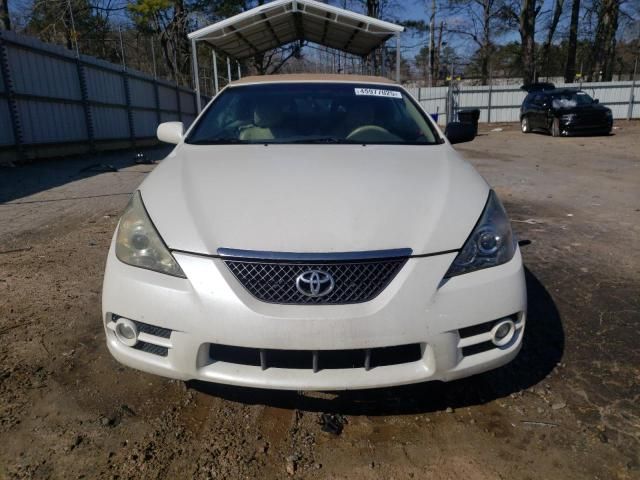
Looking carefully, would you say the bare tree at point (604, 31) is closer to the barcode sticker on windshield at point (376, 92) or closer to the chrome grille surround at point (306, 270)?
the barcode sticker on windshield at point (376, 92)

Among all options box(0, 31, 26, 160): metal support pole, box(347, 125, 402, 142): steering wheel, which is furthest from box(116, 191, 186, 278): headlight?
box(0, 31, 26, 160): metal support pole

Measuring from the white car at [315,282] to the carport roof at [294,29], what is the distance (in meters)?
6.62

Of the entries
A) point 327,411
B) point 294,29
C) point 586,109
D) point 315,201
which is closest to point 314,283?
point 315,201

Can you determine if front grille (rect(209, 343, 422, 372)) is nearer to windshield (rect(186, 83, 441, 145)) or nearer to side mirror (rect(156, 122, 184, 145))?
windshield (rect(186, 83, 441, 145))

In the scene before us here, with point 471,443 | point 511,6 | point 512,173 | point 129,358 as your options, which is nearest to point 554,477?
point 471,443

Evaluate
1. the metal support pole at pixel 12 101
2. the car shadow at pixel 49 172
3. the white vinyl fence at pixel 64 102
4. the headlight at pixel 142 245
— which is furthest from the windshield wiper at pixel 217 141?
the metal support pole at pixel 12 101

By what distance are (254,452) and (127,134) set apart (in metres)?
13.9

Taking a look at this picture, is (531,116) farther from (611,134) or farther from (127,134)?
(127,134)

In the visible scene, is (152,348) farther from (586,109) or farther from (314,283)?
(586,109)

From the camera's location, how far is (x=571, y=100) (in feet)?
51.1

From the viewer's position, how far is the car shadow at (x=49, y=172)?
6919 mm

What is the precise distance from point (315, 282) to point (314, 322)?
0.46ft

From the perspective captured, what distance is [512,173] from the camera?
873 centimetres

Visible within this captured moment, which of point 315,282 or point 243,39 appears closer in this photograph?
point 315,282
